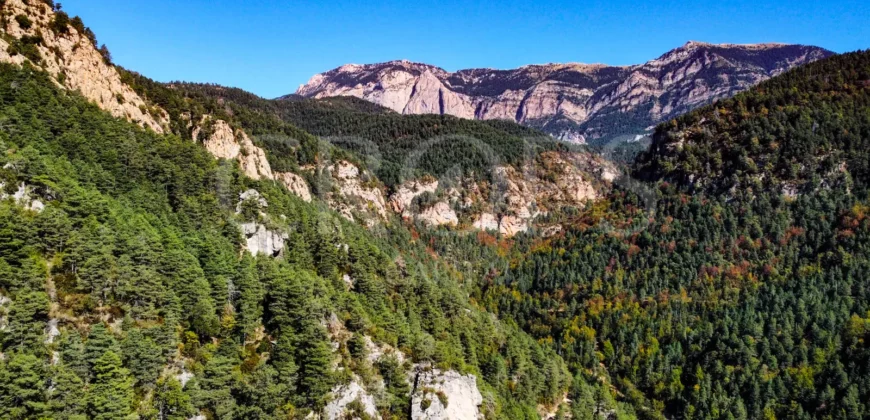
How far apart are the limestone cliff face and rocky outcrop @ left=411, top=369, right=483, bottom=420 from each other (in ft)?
209

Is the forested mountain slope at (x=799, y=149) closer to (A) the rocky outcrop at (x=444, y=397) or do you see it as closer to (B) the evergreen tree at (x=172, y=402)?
(A) the rocky outcrop at (x=444, y=397)

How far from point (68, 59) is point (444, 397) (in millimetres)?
75099

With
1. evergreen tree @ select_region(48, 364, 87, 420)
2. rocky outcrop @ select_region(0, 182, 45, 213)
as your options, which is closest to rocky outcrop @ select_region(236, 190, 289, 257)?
rocky outcrop @ select_region(0, 182, 45, 213)

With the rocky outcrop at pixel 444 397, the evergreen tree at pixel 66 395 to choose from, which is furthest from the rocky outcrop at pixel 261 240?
the evergreen tree at pixel 66 395

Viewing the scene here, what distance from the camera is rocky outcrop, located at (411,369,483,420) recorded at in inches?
2638

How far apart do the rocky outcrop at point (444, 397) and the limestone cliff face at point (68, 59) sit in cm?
6356

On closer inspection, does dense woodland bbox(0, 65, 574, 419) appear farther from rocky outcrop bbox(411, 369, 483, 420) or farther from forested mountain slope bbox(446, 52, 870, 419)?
forested mountain slope bbox(446, 52, 870, 419)

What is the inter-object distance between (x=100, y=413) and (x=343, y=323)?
3289 cm

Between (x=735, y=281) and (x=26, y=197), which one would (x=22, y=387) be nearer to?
(x=26, y=197)

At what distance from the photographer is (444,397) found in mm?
68625

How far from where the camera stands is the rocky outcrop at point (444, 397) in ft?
220

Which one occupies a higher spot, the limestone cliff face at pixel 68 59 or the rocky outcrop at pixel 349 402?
the limestone cliff face at pixel 68 59

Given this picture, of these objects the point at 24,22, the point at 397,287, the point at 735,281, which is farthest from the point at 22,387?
the point at 735,281

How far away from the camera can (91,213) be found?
181ft
